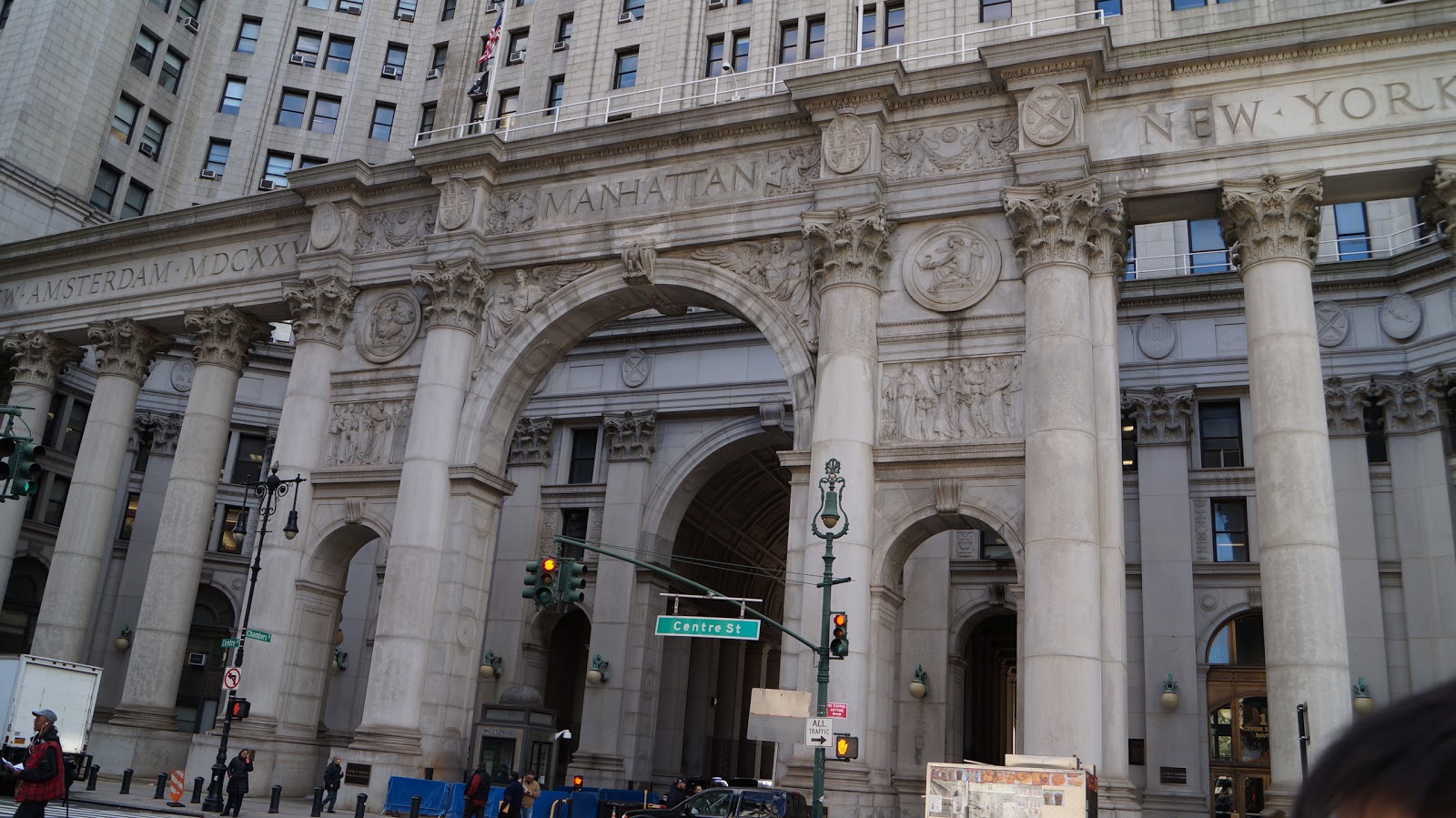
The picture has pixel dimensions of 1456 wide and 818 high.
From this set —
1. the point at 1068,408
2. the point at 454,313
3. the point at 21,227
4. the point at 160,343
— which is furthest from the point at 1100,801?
the point at 21,227

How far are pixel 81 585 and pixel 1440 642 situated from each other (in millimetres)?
42730

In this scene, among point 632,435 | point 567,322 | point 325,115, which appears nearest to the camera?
point 567,322

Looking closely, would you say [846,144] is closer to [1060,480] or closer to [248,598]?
[1060,480]

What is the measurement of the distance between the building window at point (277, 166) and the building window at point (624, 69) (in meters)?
19.0

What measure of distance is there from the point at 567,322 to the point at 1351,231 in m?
25.9

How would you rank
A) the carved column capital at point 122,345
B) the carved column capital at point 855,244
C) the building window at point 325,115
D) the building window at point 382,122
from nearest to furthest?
the carved column capital at point 855,244, the carved column capital at point 122,345, the building window at point 382,122, the building window at point 325,115

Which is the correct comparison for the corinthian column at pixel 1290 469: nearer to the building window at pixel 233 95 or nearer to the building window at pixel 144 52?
the building window at pixel 233 95

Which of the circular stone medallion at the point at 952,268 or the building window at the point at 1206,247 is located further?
the building window at the point at 1206,247

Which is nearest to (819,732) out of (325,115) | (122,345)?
(122,345)

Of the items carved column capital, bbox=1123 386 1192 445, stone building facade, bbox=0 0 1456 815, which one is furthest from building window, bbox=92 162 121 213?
carved column capital, bbox=1123 386 1192 445

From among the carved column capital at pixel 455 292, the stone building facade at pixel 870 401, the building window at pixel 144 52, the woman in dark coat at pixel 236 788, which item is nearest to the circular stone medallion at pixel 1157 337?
the stone building facade at pixel 870 401

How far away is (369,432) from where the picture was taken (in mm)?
36719

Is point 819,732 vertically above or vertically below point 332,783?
above

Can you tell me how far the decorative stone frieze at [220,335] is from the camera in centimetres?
4031
